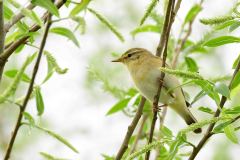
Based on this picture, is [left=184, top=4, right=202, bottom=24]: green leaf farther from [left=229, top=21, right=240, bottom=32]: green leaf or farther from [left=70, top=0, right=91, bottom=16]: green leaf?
[left=70, top=0, right=91, bottom=16]: green leaf

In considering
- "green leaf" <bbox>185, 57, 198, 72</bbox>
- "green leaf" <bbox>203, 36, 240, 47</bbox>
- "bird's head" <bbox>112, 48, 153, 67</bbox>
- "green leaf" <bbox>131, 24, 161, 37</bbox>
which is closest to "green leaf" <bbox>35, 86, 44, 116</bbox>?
"green leaf" <bbox>203, 36, 240, 47</bbox>

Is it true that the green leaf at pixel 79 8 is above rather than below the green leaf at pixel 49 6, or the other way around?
below

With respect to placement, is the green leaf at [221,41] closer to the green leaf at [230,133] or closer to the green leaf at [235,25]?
the green leaf at [235,25]

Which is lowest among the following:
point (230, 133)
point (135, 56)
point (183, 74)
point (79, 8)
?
point (230, 133)

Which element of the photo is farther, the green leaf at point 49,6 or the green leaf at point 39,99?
the green leaf at point 39,99

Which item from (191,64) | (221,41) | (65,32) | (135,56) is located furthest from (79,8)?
(135,56)

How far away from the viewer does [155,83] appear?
445 centimetres

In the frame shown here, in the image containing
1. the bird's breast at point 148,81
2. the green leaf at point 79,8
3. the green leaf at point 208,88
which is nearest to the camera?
the green leaf at point 79,8

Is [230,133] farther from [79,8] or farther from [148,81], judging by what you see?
[148,81]

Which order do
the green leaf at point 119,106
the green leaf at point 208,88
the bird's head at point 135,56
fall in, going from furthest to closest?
the bird's head at point 135,56
the green leaf at point 119,106
the green leaf at point 208,88

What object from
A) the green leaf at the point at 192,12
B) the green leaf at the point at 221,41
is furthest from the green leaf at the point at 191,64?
the green leaf at the point at 221,41

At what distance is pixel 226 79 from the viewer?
3211 millimetres

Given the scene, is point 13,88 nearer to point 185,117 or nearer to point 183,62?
point 183,62

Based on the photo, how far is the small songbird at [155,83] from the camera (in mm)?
4359
